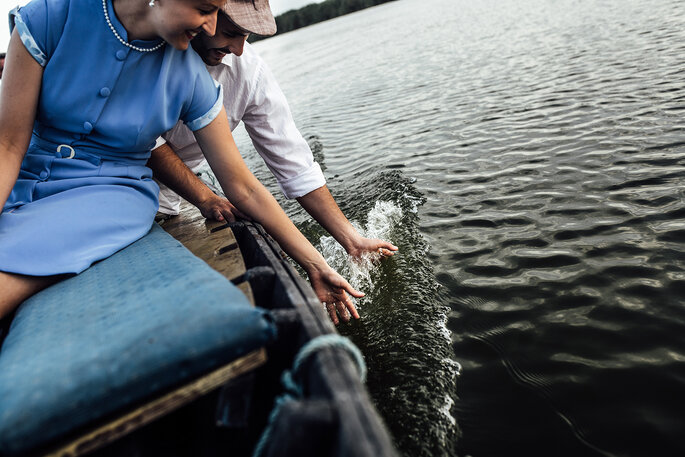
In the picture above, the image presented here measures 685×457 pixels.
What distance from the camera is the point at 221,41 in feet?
7.90

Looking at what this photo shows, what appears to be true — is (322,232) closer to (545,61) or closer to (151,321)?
(151,321)

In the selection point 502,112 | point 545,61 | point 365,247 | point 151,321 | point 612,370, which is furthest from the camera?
point 545,61

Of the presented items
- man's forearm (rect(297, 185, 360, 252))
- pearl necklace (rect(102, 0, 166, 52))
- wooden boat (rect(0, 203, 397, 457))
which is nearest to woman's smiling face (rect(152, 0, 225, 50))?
pearl necklace (rect(102, 0, 166, 52))

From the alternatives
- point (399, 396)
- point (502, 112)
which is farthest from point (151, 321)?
point (502, 112)

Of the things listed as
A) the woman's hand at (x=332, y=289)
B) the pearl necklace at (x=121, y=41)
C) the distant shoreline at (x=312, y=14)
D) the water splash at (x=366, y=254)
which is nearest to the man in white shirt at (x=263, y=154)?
the water splash at (x=366, y=254)

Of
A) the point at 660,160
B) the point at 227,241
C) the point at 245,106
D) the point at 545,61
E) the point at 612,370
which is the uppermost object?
the point at 245,106

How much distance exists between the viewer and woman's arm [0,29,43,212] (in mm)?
1799

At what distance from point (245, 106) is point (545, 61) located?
26.7ft

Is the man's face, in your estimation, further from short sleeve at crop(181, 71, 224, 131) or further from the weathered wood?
the weathered wood

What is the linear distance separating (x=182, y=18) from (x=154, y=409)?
4.48 ft

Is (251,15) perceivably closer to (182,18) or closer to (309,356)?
(182,18)

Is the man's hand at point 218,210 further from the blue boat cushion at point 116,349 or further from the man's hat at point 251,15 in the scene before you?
the blue boat cushion at point 116,349

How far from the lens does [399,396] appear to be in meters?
2.42

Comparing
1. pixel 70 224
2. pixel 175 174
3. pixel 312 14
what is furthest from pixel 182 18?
pixel 312 14
